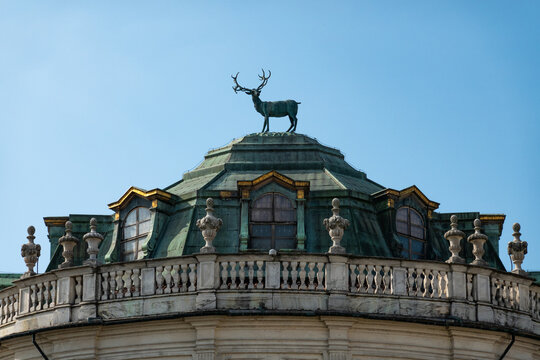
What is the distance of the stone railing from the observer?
110ft

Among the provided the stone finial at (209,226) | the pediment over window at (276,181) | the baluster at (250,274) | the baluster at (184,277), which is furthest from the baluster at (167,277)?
the pediment over window at (276,181)

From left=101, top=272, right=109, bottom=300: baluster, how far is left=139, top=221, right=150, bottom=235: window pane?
334cm

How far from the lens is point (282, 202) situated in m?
37.3

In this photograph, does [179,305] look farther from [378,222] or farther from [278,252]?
[378,222]

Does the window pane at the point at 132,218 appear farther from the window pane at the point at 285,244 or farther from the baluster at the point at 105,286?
the window pane at the point at 285,244

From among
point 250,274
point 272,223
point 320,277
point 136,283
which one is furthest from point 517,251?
point 136,283

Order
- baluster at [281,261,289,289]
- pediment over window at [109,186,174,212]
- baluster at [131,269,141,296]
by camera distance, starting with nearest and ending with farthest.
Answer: baluster at [281,261,289,289] < baluster at [131,269,141,296] < pediment over window at [109,186,174,212]

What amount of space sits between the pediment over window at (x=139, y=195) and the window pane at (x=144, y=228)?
2.06ft

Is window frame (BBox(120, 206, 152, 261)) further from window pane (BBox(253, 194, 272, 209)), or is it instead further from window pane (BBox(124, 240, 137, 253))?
window pane (BBox(253, 194, 272, 209))

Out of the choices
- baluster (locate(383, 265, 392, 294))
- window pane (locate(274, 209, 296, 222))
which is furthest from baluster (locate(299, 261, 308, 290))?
window pane (locate(274, 209, 296, 222))

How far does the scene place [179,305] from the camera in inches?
1321

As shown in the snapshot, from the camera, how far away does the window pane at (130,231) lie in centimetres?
3806

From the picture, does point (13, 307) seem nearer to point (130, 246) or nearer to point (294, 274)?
point (130, 246)

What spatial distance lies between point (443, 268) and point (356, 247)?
3.16 m
